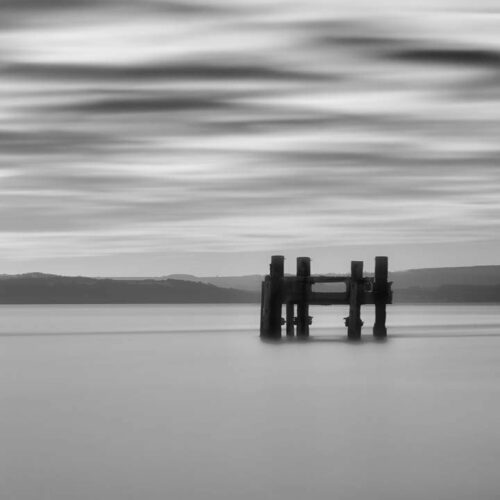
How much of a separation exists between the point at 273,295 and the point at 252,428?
12352 millimetres

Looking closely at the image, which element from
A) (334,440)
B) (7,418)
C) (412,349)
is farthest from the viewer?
(412,349)

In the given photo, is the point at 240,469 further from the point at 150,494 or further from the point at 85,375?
the point at 85,375

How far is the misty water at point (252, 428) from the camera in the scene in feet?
35.2

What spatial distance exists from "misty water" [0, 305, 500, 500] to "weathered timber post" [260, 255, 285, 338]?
Result: 85 cm

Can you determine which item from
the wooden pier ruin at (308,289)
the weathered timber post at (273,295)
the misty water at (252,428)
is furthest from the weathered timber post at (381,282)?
the weathered timber post at (273,295)

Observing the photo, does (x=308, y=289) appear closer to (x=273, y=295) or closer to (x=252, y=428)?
(x=273, y=295)

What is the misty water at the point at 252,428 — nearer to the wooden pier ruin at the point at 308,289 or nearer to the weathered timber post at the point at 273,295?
the weathered timber post at the point at 273,295

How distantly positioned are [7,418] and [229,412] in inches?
125

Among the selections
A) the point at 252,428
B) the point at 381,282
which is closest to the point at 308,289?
the point at 381,282

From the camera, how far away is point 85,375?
2525 cm

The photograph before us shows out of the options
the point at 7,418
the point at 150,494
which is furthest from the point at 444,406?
the point at 150,494

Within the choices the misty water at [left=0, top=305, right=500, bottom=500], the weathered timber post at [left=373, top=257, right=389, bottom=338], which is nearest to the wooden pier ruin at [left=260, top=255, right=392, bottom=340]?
the weathered timber post at [left=373, top=257, right=389, bottom=338]

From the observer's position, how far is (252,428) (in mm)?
15078

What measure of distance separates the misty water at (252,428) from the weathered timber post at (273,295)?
2.78ft
